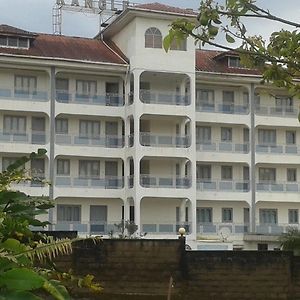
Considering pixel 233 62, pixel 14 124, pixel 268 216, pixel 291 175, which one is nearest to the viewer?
Answer: pixel 14 124

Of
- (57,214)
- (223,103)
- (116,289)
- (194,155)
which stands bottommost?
(116,289)

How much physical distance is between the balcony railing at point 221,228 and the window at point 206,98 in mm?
5972

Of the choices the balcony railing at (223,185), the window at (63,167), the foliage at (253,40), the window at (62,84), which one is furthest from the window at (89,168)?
the foliage at (253,40)

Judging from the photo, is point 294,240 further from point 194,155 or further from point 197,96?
point 197,96

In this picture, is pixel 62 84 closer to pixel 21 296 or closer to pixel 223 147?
pixel 223 147

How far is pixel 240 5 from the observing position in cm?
552

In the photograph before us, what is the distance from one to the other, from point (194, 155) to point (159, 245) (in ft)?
40.4

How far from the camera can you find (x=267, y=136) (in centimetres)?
4047

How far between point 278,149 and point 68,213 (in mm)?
11419

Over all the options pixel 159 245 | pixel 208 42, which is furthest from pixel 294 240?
pixel 208 42

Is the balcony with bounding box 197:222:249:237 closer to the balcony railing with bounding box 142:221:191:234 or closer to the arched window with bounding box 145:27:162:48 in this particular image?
the balcony railing with bounding box 142:221:191:234

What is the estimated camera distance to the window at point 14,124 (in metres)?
36.1

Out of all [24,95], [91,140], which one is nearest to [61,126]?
[91,140]

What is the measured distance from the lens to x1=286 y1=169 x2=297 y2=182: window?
40969 millimetres
